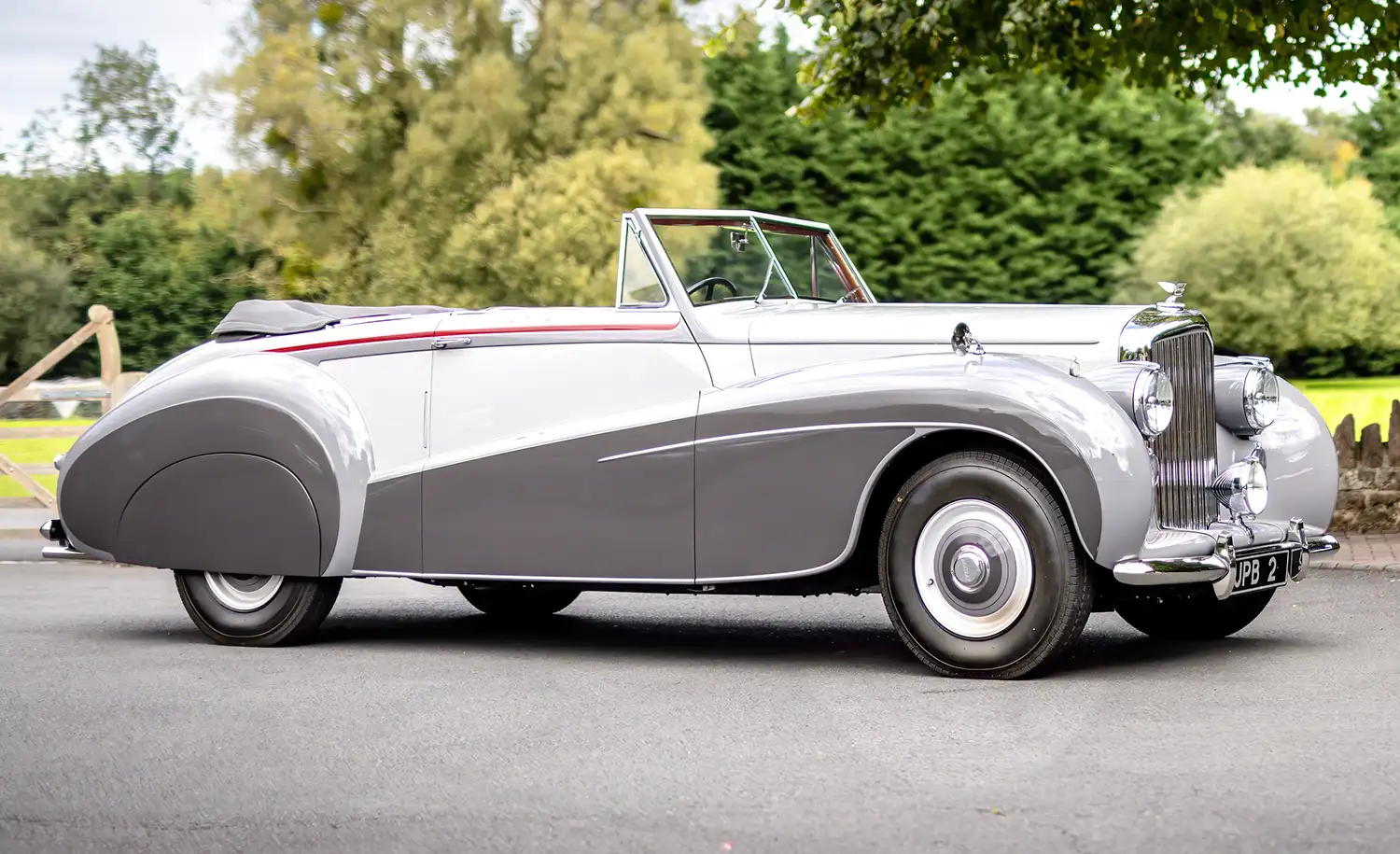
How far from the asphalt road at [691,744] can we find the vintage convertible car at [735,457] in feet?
1.15

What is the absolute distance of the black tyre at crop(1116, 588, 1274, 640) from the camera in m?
6.98

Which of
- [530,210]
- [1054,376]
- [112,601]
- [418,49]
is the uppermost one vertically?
[418,49]

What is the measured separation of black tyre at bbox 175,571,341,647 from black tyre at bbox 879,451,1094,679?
2.68m

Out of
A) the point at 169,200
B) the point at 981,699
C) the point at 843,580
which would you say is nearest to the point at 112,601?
the point at 843,580

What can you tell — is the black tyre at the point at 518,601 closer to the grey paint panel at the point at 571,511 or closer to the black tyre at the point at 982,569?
the grey paint panel at the point at 571,511

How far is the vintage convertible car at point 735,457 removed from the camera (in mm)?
5816

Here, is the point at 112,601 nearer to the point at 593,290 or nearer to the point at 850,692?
the point at 850,692

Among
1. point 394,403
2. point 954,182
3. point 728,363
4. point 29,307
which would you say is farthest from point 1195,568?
point 29,307

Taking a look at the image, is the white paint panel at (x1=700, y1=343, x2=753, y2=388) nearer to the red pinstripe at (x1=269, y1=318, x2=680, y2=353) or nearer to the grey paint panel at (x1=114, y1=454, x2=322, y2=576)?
the red pinstripe at (x1=269, y1=318, x2=680, y2=353)

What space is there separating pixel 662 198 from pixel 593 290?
194 centimetres

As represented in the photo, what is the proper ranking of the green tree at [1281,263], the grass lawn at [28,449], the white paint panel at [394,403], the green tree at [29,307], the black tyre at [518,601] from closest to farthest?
the white paint panel at [394,403] → the black tyre at [518,601] → the grass lawn at [28,449] → the green tree at [29,307] → the green tree at [1281,263]

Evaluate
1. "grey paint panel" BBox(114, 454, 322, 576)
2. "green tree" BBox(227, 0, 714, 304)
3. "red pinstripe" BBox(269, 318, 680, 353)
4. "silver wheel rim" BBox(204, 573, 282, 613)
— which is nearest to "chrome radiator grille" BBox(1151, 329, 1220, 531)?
"red pinstripe" BBox(269, 318, 680, 353)

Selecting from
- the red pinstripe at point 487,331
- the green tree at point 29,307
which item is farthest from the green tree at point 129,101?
the red pinstripe at point 487,331

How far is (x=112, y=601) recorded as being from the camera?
9.41 meters
